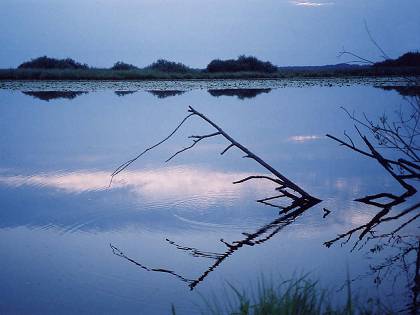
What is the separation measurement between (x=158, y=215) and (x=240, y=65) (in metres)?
36.5

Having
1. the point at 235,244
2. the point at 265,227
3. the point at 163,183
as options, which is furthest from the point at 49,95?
the point at 235,244

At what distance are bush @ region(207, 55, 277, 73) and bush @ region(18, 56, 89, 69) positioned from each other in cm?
1010

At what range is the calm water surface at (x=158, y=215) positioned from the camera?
4156 millimetres

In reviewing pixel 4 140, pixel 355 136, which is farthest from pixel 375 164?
pixel 4 140

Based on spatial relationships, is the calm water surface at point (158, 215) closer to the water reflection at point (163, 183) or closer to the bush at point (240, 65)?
the water reflection at point (163, 183)

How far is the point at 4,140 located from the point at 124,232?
7900 mm

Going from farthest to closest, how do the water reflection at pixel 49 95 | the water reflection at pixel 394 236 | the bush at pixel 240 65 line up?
the bush at pixel 240 65 < the water reflection at pixel 49 95 < the water reflection at pixel 394 236

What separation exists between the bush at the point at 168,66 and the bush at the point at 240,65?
7.14 feet

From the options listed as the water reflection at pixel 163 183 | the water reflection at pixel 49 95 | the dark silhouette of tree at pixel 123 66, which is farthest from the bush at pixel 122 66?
the water reflection at pixel 163 183

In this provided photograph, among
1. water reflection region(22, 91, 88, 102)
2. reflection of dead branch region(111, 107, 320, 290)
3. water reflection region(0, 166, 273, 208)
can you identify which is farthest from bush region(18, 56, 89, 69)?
reflection of dead branch region(111, 107, 320, 290)

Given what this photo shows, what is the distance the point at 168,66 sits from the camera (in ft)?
138

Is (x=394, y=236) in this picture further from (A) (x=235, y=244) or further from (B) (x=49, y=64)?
(B) (x=49, y=64)

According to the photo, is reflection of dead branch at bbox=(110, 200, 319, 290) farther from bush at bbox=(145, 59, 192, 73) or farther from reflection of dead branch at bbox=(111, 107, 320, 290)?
bush at bbox=(145, 59, 192, 73)

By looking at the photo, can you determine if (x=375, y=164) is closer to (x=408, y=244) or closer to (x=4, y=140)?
(x=408, y=244)
